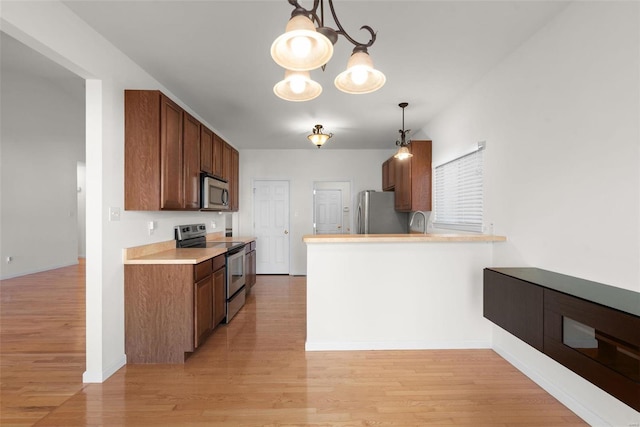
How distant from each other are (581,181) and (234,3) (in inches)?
98.7

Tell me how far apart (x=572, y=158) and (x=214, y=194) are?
3.50 metres

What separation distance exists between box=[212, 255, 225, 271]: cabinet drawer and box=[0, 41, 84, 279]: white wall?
3445mm

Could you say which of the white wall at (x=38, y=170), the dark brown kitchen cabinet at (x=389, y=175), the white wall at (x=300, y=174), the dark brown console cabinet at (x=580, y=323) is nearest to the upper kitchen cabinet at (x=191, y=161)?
the white wall at (x=38, y=170)

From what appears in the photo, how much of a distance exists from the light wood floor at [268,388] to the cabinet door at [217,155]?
209 cm

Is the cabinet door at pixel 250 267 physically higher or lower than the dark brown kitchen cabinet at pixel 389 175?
lower

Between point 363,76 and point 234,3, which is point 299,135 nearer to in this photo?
point 234,3

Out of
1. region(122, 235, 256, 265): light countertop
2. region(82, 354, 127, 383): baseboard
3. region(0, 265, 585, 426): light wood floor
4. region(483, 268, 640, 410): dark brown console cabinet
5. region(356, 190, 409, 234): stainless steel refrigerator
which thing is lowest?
region(0, 265, 585, 426): light wood floor

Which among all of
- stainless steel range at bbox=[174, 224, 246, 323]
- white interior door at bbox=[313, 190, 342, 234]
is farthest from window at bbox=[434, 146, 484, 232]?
stainless steel range at bbox=[174, 224, 246, 323]

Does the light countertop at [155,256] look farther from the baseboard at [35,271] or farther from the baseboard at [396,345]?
the baseboard at [35,271]

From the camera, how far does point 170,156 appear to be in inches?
103

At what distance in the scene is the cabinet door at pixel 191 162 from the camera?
9.53 ft

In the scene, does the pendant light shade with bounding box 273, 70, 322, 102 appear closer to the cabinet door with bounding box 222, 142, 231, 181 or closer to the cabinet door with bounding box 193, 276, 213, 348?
the cabinet door with bounding box 193, 276, 213, 348

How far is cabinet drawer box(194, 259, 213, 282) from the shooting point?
8.23ft

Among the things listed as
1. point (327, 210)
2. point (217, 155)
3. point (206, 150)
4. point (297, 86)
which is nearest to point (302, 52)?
point (297, 86)
